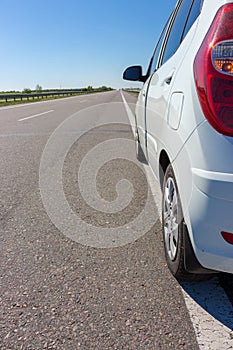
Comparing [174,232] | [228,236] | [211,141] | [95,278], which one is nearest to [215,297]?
[174,232]

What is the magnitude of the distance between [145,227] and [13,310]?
1.36 metres

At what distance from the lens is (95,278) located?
81.6 inches

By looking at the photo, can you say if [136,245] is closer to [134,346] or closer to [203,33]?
[134,346]

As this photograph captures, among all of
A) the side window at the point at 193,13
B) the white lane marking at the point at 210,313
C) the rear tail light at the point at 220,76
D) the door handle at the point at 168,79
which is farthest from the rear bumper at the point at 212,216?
the side window at the point at 193,13

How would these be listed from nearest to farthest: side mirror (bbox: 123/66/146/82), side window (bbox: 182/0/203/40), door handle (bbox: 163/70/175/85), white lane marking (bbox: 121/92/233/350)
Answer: white lane marking (bbox: 121/92/233/350), side window (bbox: 182/0/203/40), door handle (bbox: 163/70/175/85), side mirror (bbox: 123/66/146/82)

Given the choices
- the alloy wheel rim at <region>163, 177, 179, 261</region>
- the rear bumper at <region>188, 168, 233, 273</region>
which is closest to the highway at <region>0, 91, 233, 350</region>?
the alloy wheel rim at <region>163, 177, 179, 261</region>

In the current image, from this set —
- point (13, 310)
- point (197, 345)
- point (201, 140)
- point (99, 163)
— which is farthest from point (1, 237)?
point (99, 163)

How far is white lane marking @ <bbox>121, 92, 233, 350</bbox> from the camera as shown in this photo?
5.10ft

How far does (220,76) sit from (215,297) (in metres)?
1.31

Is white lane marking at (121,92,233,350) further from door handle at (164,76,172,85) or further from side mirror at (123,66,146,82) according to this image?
side mirror at (123,66,146,82)

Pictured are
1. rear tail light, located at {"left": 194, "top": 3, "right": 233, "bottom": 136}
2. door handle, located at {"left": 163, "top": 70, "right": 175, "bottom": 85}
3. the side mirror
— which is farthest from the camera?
the side mirror

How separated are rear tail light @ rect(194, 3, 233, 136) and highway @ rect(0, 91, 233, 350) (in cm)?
107

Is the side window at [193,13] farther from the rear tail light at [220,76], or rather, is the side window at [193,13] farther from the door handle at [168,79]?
the rear tail light at [220,76]

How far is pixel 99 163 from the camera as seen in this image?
16.6 ft
